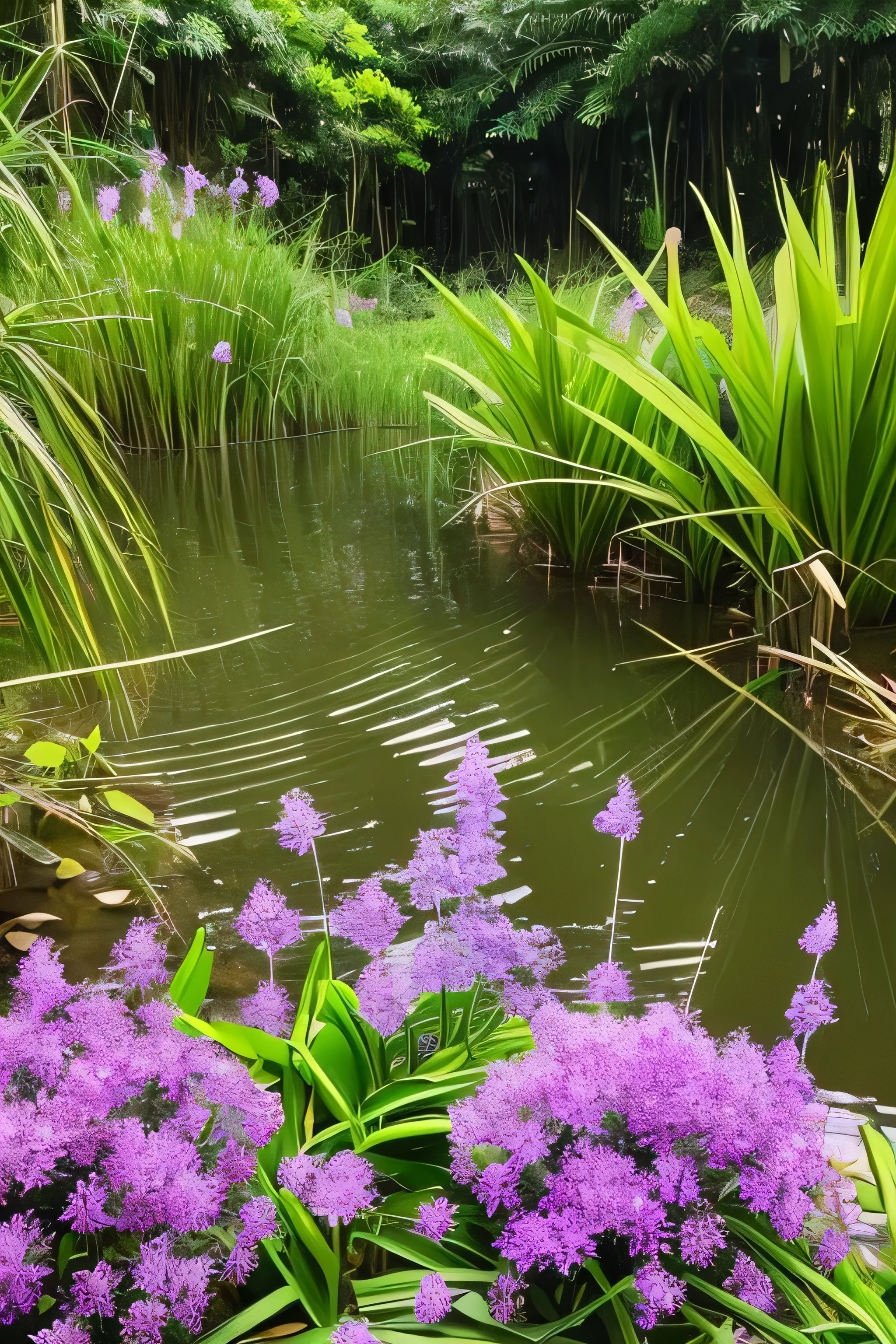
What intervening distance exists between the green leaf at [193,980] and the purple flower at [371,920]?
0.12 meters

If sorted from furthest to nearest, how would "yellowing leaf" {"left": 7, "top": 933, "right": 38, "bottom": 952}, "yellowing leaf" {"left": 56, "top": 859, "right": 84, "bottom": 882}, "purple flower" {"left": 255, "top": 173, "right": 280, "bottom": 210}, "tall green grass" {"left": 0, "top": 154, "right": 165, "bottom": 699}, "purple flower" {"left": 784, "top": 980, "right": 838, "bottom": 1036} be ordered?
"purple flower" {"left": 255, "top": 173, "right": 280, "bottom": 210}
"yellowing leaf" {"left": 56, "top": 859, "right": 84, "bottom": 882}
"yellowing leaf" {"left": 7, "top": 933, "right": 38, "bottom": 952}
"tall green grass" {"left": 0, "top": 154, "right": 165, "bottom": 699}
"purple flower" {"left": 784, "top": 980, "right": 838, "bottom": 1036}

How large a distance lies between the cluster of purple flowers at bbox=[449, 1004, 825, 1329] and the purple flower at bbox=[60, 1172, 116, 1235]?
0.62 feet

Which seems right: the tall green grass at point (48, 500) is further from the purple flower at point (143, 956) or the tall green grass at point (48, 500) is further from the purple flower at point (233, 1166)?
the purple flower at point (233, 1166)

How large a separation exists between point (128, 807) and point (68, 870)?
99 mm

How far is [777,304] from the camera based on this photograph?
1.62 meters

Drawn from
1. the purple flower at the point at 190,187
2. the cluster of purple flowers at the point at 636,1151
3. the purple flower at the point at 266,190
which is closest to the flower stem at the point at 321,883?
the cluster of purple flowers at the point at 636,1151

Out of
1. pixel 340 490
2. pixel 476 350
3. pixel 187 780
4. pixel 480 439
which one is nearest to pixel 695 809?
pixel 187 780

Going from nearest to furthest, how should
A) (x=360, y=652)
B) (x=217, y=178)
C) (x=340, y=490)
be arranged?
(x=360, y=652), (x=340, y=490), (x=217, y=178)

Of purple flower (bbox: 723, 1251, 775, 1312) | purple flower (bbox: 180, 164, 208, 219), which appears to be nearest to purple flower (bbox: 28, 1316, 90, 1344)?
purple flower (bbox: 723, 1251, 775, 1312)

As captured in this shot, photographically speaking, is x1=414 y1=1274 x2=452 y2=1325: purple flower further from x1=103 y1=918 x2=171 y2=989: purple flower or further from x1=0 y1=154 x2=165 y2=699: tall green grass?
x1=0 y1=154 x2=165 y2=699: tall green grass

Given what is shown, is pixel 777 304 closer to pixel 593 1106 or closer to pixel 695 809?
pixel 695 809

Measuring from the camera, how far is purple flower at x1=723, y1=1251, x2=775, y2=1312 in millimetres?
489

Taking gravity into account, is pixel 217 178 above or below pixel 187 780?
above

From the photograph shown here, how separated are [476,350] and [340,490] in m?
1.59
